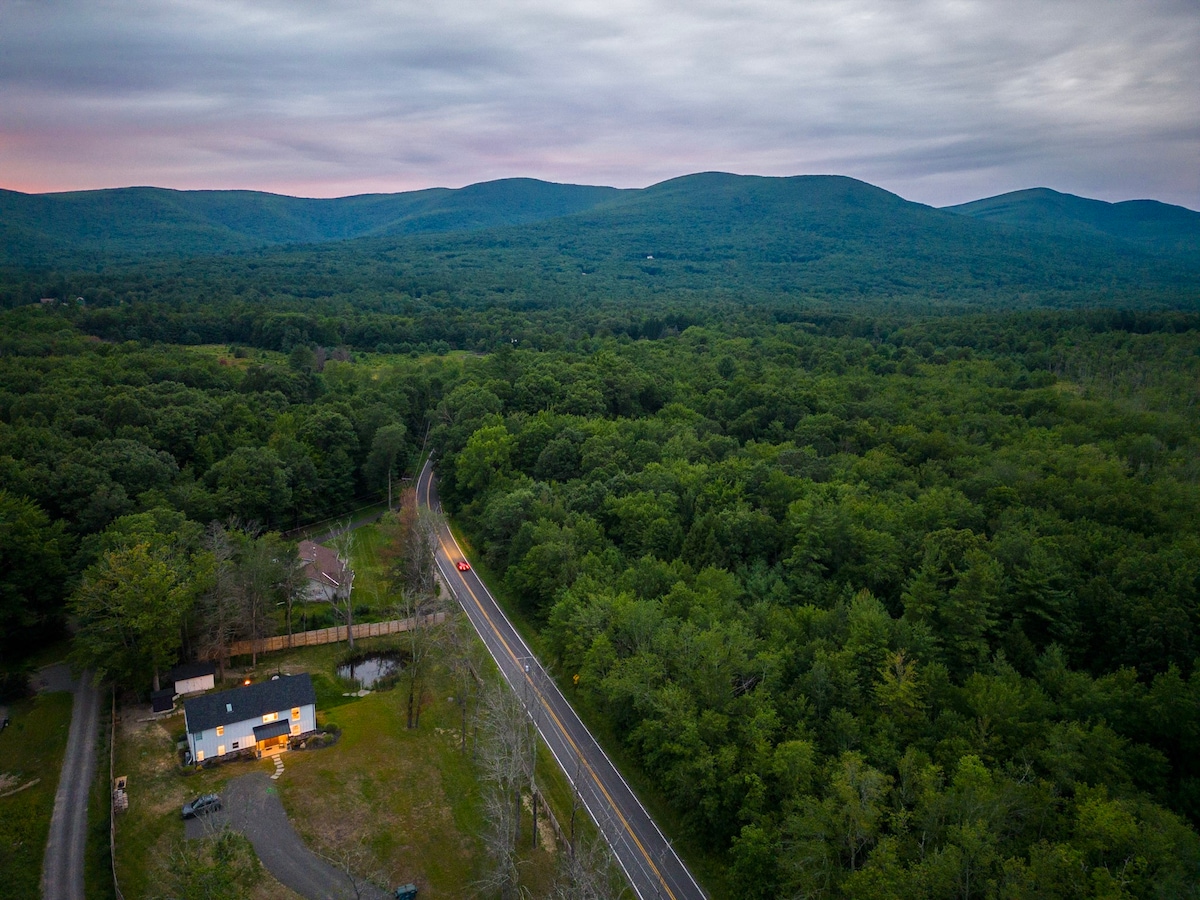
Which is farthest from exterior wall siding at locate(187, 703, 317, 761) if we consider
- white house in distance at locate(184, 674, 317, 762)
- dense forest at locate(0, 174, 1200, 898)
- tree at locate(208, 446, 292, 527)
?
tree at locate(208, 446, 292, 527)

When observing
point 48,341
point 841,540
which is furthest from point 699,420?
point 48,341

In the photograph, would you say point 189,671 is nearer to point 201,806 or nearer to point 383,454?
point 201,806

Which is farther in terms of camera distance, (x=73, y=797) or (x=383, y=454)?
(x=383, y=454)

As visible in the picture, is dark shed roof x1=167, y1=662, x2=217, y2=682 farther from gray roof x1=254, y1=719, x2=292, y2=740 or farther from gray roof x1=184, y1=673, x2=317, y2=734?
gray roof x1=254, y1=719, x2=292, y2=740

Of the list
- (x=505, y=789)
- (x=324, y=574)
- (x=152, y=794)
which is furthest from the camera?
(x=324, y=574)

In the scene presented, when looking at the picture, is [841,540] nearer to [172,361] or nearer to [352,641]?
[352,641]

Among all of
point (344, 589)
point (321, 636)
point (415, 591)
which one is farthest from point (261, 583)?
point (344, 589)

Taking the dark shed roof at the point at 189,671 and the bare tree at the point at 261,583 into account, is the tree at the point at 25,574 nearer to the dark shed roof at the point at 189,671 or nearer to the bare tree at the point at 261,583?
the dark shed roof at the point at 189,671
